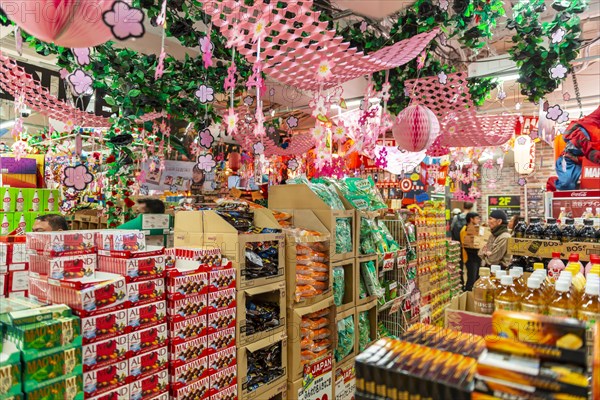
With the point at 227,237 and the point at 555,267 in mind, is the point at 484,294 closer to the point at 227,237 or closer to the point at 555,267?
the point at 555,267

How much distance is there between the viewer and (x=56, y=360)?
4.97 feet

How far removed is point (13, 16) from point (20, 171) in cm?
682

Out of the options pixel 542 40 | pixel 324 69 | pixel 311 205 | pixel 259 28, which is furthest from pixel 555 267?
pixel 542 40

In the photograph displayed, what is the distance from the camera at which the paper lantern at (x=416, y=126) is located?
400 cm

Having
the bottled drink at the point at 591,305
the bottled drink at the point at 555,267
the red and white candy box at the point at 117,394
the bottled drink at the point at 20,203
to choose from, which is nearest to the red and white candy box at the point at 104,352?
the red and white candy box at the point at 117,394

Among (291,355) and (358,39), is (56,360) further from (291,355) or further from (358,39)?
(358,39)

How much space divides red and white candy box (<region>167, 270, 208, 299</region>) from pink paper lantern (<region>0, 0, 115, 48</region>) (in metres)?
1.14

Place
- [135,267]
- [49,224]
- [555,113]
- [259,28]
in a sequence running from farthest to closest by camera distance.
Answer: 1. [555,113]
2. [49,224]
3. [259,28]
4. [135,267]

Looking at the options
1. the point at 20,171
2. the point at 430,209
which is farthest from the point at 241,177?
the point at 430,209

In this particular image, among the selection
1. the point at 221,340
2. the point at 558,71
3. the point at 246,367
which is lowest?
the point at 246,367

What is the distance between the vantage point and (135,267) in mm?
1909

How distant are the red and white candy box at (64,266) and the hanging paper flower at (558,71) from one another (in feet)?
14.4

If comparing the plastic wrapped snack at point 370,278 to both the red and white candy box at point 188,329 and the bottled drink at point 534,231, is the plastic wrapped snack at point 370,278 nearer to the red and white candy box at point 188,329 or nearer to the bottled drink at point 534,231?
the bottled drink at point 534,231

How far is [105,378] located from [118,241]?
1.97ft
